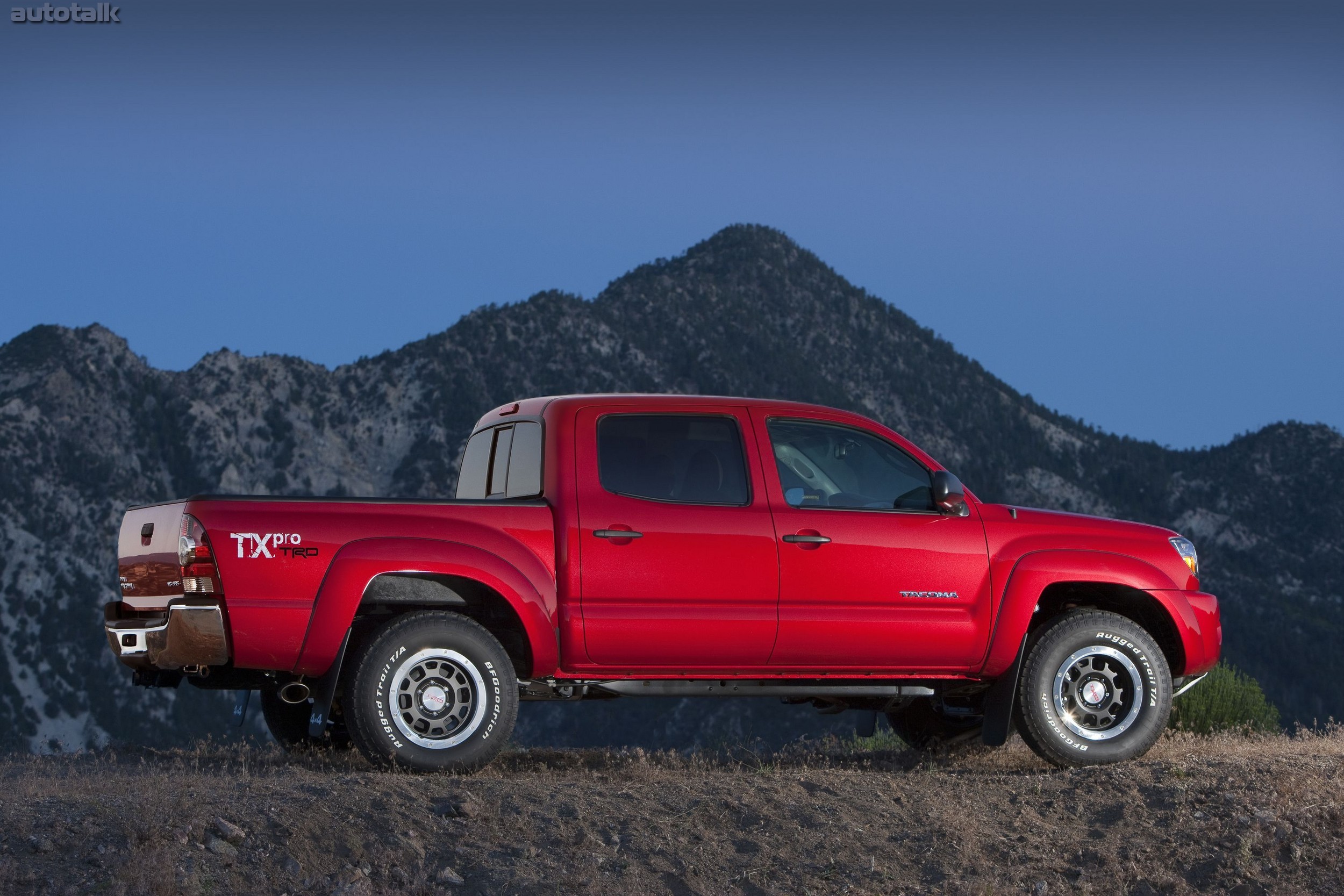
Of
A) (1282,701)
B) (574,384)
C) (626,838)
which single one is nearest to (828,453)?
(626,838)

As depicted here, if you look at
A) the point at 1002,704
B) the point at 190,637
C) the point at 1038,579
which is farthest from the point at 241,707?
the point at 1038,579

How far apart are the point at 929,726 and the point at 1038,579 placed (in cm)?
213

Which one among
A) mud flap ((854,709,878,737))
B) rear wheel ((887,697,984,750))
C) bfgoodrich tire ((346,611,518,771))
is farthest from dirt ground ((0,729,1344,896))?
rear wheel ((887,697,984,750))

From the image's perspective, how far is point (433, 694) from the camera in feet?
24.5

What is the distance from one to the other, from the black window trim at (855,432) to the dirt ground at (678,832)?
1492 mm

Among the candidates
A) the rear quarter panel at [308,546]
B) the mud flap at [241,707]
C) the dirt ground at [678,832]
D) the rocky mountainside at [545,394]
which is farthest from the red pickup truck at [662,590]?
the rocky mountainside at [545,394]

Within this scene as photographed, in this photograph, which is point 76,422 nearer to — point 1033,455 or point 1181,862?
point 1033,455

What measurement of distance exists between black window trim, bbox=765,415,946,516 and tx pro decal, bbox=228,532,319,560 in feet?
8.48

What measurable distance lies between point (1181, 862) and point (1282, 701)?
225 feet

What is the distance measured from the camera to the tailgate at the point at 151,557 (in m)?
7.09

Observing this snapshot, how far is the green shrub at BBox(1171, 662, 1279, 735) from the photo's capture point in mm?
13117

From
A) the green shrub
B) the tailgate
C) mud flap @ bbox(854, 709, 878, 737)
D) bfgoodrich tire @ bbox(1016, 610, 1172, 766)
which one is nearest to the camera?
the tailgate

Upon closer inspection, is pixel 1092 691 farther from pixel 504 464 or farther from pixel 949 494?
pixel 504 464

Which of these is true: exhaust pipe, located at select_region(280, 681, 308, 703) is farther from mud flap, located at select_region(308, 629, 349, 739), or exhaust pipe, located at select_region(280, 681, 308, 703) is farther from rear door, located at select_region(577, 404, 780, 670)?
rear door, located at select_region(577, 404, 780, 670)
